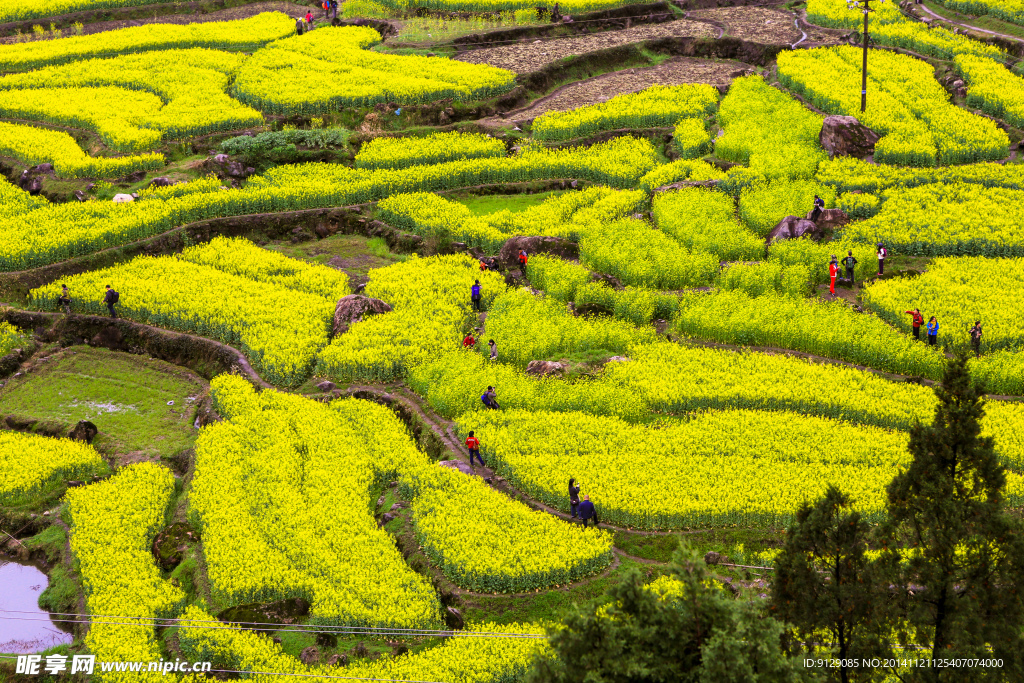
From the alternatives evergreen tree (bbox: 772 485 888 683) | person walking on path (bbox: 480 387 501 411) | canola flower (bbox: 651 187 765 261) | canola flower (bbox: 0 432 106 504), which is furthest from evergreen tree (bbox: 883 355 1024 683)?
canola flower (bbox: 0 432 106 504)

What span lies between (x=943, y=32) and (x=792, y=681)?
47230 millimetres

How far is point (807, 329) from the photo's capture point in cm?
2864

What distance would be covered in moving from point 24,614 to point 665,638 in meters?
16.1

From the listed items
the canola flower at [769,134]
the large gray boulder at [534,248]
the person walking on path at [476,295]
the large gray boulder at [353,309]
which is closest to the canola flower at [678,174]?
the canola flower at [769,134]

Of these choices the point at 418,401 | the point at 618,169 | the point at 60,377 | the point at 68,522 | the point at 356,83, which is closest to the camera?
the point at 68,522

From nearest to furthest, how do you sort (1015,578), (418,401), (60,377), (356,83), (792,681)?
1. (792,681)
2. (1015,578)
3. (418,401)
4. (60,377)
5. (356,83)

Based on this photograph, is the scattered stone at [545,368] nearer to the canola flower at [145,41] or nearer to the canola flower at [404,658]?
the canola flower at [404,658]

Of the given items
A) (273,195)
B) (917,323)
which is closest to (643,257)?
(917,323)

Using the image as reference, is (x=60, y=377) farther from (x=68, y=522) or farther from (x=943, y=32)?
(x=943, y=32)

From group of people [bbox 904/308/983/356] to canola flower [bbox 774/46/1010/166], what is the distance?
13433 millimetres

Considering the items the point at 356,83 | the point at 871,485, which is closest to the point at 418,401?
the point at 871,485

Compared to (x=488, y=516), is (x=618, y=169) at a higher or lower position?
higher

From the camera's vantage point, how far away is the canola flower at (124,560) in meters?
19.7

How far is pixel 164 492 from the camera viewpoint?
24875 mm
